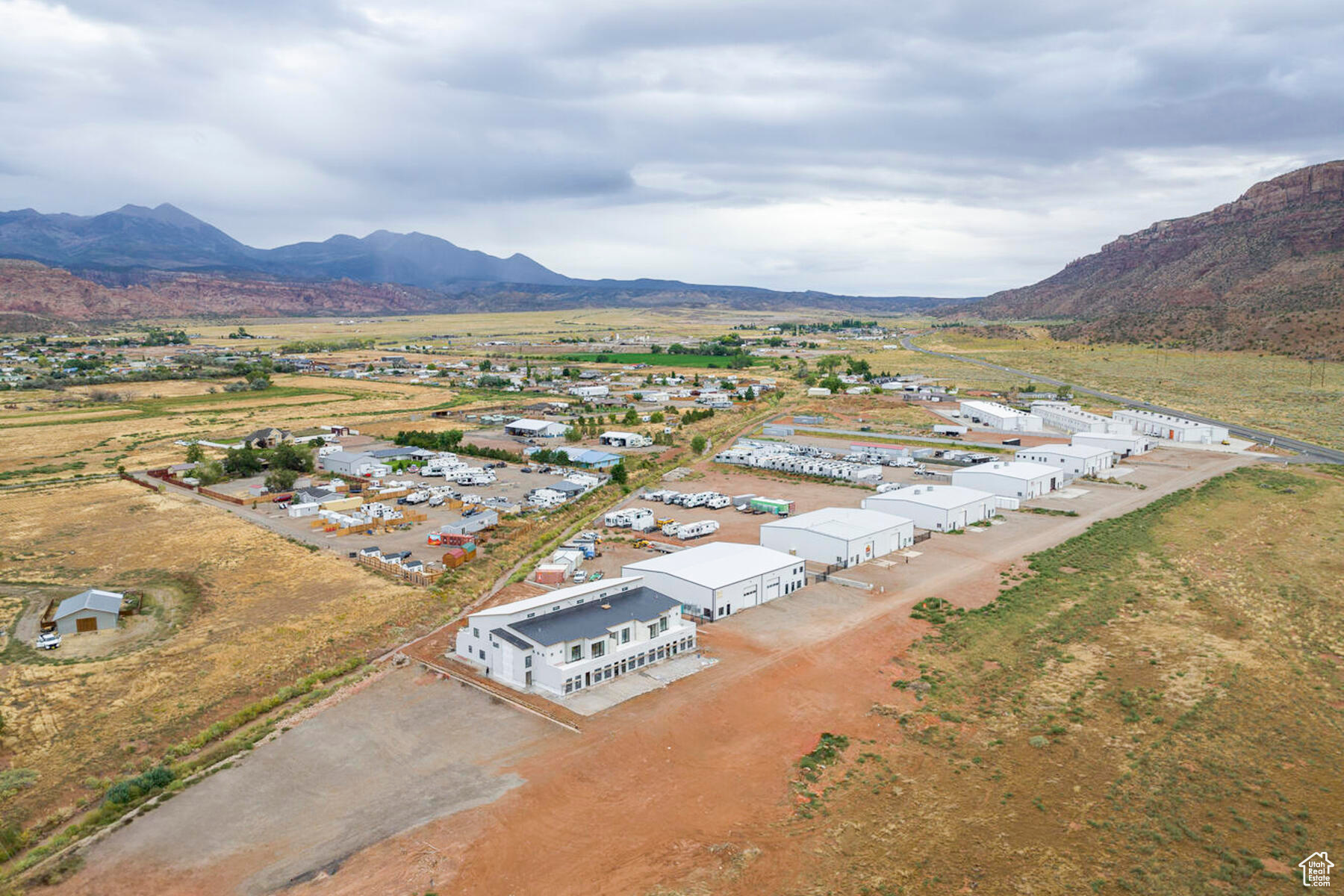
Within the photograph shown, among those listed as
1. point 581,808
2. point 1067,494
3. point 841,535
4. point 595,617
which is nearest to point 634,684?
point 595,617

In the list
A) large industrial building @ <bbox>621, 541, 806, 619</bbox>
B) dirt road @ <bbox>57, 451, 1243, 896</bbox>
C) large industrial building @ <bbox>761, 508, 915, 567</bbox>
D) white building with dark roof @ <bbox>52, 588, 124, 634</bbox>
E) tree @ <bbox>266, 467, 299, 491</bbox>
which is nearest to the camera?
dirt road @ <bbox>57, 451, 1243, 896</bbox>

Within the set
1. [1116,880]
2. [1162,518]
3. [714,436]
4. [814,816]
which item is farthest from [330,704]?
[714,436]

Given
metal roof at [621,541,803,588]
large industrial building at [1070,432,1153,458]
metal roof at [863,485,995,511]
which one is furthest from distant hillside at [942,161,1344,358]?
metal roof at [621,541,803,588]

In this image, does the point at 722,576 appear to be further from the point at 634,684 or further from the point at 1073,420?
the point at 1073,420

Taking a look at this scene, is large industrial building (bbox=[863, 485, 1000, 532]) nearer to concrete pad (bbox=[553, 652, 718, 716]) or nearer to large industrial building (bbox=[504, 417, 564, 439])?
concrete pad (bbox=[553, 652, 718, 716])

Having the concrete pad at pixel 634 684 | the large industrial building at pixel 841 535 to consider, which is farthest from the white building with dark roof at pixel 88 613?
the large industrial building at pixel 841 535
